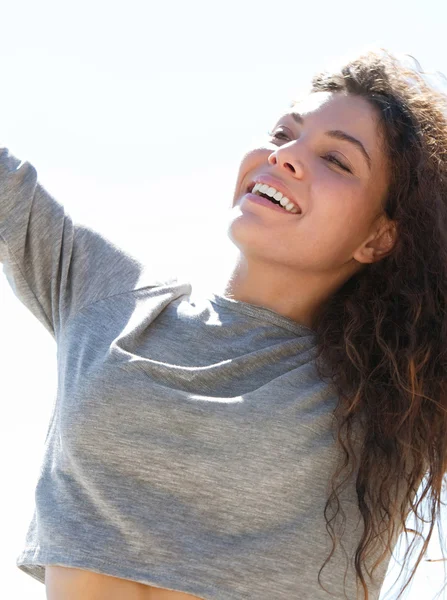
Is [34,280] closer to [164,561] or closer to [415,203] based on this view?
[164,561]

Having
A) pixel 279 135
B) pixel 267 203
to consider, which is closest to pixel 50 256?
pixel 267 203

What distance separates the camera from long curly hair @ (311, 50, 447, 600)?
1747mm

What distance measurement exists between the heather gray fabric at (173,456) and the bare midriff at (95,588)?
3cm

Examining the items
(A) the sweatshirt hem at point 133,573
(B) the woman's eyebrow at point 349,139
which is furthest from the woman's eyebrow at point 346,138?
(A) the sweatshirt hem at point 133,573

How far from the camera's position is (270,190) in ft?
6.15

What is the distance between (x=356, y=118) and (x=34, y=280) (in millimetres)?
818

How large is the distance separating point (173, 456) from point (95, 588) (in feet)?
0.93

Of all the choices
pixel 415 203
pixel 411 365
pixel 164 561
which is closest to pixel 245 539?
pixel 164 561

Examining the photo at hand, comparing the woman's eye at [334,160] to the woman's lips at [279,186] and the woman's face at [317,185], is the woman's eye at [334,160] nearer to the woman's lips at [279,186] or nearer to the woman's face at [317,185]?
the woman's face at [317,185]

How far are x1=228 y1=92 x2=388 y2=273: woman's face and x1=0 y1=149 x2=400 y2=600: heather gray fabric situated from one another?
25cm

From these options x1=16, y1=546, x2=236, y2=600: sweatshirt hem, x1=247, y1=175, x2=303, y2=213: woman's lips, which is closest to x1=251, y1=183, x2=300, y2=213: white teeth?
x1=247, y1=175, x2=303, y2=213: woman's lips

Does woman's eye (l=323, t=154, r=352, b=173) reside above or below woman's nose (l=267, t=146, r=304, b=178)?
above

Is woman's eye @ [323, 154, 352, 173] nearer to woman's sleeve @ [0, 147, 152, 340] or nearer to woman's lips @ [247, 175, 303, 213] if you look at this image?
woman's lips @ [247, 175, 303, 213]

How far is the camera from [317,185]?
6.12ft
